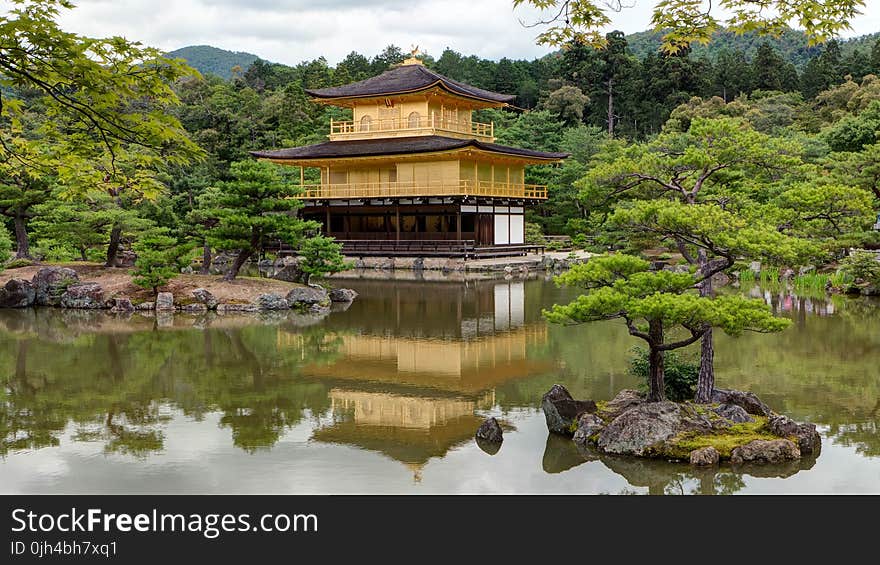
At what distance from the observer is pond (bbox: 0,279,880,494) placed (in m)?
7.62

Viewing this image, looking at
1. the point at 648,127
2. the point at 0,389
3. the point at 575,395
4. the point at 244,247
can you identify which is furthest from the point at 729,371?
the point at 648,127

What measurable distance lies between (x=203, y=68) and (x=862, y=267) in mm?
118173

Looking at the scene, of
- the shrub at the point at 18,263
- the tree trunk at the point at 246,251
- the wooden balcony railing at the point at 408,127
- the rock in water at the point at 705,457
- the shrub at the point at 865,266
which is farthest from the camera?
the wooden balcony railing at the point at 408,127

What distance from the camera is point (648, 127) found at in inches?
2287

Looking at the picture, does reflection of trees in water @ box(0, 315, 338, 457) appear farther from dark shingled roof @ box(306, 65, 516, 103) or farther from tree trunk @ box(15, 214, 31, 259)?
dark shingled roof @ box(306, 65, 516, 103)

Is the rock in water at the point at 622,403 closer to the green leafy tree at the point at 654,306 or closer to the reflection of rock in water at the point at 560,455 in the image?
the green leafy tree at the point at 654,306

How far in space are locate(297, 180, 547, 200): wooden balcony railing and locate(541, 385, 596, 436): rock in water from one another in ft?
72.8

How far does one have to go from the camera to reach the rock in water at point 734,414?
29.1 feet

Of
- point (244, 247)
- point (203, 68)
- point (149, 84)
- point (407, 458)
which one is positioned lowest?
point (407, 458)

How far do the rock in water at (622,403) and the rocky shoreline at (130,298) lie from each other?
1068cm

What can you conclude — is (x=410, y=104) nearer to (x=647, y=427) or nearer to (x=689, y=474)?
(x=647, y=427)

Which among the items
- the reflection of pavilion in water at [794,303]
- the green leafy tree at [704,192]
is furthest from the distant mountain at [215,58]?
the green leafy tree at [704,192]

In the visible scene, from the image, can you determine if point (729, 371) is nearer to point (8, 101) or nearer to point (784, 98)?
point (8, 101)

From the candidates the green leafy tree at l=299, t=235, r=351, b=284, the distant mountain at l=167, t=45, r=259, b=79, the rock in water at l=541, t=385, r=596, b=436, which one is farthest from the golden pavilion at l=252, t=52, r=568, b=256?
the distant mountain at l=167, t=45, r=259, b=79
